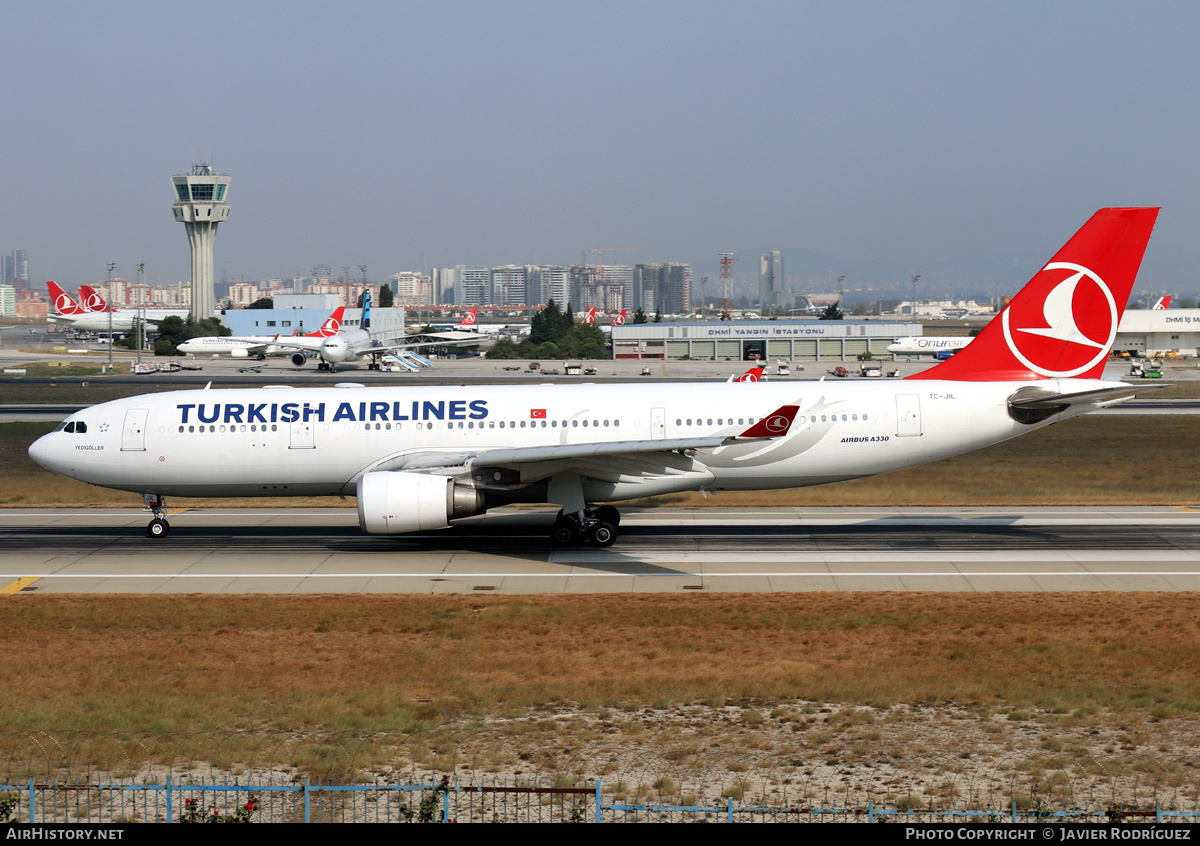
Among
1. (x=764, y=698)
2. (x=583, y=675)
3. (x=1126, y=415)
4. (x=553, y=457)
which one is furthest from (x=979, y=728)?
(x=1126, y=415)

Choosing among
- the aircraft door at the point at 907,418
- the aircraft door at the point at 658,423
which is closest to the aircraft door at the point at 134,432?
the aircraft door at the point at 658,423

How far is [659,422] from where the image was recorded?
31312 millimetres

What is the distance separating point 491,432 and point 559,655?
495 inches

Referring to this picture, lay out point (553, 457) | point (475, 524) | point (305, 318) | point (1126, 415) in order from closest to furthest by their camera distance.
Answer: point (553, 457) < point (475, 524) < point (1126, 415) < point (305, 318)

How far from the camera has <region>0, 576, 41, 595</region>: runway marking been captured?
25703mm

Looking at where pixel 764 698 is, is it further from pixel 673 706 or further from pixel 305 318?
pixel 305 318

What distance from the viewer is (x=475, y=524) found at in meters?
34.8

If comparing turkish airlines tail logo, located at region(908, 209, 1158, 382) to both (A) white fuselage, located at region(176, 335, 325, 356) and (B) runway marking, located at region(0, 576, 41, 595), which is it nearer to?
(B) runway marking, located at region(0, 576, 41, 595)

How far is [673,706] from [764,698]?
5.01 ft

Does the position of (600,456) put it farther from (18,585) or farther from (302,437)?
(18,585)

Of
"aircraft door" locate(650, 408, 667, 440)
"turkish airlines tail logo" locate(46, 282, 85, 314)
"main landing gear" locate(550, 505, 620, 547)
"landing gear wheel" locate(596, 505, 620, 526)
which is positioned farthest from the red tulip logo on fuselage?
"turkish airlines tail logo" locate(46, 282, 85, 314)

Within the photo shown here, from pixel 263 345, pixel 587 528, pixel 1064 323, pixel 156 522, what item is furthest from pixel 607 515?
pixel 263 345

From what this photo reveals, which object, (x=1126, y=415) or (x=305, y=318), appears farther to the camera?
(x=305, y=318)

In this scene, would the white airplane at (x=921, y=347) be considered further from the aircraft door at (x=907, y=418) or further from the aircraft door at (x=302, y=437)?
the aircraft door at (x=302, y=437)
